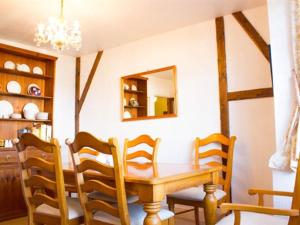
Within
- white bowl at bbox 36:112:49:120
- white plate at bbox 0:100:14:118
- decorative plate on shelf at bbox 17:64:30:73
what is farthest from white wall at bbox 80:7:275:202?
white plate at bbox 0:100:14:118

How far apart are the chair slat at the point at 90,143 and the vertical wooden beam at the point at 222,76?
2000 millimetres

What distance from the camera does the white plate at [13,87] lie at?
3.93 meters

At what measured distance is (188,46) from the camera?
3.56m

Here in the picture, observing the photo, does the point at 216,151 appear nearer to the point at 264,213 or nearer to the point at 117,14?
the point at 264,213

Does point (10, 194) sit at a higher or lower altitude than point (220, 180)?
lower

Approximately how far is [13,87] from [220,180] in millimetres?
3162

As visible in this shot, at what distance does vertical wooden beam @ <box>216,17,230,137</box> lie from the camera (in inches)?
125

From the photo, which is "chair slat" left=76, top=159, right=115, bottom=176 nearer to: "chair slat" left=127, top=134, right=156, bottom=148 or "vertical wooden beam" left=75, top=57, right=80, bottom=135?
"chair slat" left=127, top=134, right=156, bottom=148

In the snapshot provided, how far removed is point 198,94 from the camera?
11.3 ft

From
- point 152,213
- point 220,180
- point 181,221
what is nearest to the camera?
point 152,213

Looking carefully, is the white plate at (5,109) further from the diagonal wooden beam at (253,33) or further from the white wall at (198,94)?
the diagonal wooden beam at (253,33)

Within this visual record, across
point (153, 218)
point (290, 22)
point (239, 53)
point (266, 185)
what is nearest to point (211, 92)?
point (239, 53)

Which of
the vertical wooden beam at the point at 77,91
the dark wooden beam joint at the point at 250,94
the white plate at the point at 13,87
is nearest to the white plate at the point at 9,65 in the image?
the white plate at the point at 13,87

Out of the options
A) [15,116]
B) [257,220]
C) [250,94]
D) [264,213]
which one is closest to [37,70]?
[15,116]
